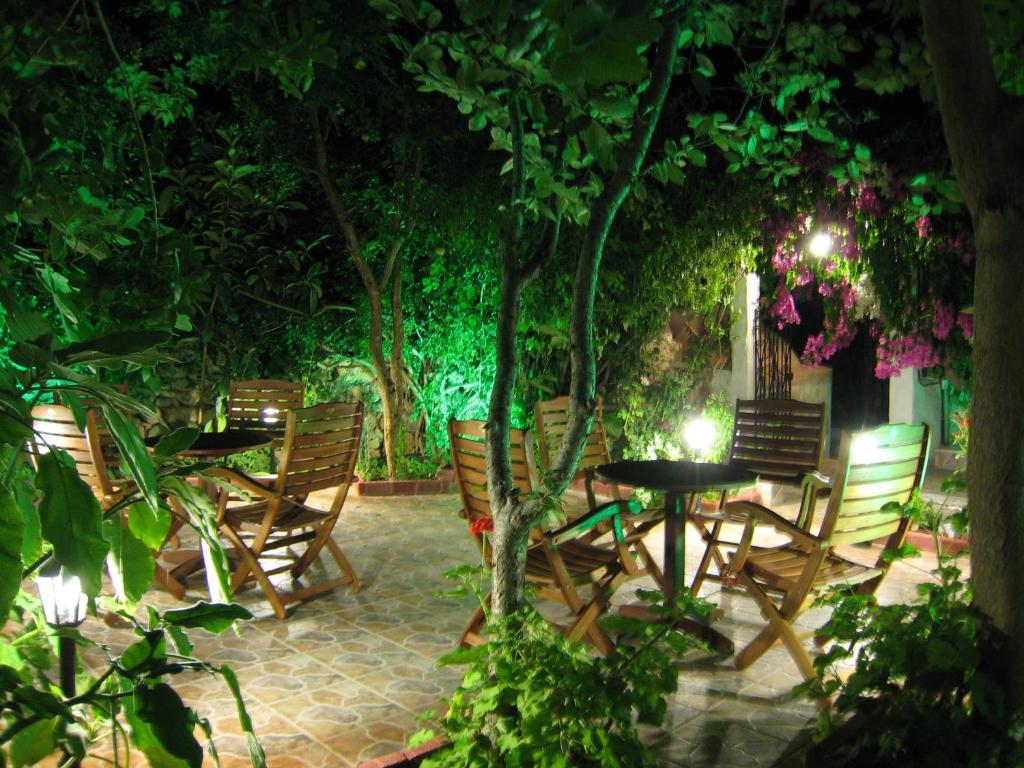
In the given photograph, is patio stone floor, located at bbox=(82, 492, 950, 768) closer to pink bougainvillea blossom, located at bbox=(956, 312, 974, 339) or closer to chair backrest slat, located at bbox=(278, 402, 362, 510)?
chair backrest slat, located at bbox=(278, 402, 362, 510)

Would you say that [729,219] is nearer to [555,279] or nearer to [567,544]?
[555,279]

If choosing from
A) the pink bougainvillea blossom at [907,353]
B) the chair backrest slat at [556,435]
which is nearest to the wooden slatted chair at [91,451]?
the chair backrest slat at [556,435]

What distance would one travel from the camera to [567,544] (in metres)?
4.16

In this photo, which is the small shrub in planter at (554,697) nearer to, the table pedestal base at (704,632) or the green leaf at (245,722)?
the green leaf at (245,722)

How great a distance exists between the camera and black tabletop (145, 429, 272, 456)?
4996 mm

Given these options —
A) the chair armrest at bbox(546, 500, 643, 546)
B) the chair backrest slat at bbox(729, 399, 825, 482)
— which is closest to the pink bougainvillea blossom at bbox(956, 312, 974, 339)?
the chair backrest slat at bbox(729, 399, 825, 482)

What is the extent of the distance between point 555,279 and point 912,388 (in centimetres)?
388

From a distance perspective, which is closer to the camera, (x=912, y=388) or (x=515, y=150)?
(x=515, y=150)

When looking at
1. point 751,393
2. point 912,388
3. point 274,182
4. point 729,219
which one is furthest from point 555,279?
point 912,388

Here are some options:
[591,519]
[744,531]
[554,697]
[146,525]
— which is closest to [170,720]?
[146,525]

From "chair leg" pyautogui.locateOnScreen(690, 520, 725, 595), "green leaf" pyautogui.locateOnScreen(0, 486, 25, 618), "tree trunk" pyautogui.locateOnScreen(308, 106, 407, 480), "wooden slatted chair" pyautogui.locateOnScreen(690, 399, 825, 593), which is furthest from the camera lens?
"tree trunk" pyautogui.locateOnScreen(308, 106, 407, 480)

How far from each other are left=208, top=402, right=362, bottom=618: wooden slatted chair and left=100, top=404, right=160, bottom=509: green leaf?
10.0 feet

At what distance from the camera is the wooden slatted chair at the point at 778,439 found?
17.2ft

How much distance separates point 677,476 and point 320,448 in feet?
6.23
